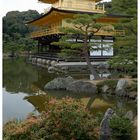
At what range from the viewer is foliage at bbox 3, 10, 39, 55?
117 ft

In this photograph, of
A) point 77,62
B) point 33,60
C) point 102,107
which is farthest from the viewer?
point 33,60

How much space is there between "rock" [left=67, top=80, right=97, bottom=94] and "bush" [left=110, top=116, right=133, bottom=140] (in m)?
5.69

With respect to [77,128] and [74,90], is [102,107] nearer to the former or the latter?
[74,90]

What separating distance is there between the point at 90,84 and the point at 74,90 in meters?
0.62

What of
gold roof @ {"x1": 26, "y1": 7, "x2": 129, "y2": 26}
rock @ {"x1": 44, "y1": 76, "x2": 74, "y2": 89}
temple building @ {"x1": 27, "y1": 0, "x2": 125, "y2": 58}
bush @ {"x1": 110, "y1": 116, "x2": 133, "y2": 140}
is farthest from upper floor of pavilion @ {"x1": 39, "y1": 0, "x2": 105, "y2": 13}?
bush @ {"x1": 110, "y1": 116, "x2": 133, "y2": 140}

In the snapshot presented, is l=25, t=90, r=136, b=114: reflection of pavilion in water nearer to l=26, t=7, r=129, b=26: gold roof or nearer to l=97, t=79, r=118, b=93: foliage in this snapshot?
l=97, t=79, r=118, b=93: foliage

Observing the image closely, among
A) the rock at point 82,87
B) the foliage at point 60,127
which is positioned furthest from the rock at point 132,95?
the foliage at point 60,127

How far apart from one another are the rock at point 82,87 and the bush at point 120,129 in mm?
5691

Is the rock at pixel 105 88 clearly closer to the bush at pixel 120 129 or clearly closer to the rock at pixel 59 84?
the rock at pixel 59 84

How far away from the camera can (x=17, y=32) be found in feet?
141

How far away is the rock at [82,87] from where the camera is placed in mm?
11195

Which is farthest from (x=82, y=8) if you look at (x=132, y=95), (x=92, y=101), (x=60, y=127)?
(x=60, y=127)

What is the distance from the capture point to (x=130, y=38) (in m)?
9.50

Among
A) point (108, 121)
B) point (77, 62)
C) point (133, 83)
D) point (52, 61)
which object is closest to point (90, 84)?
point (133, 83)
